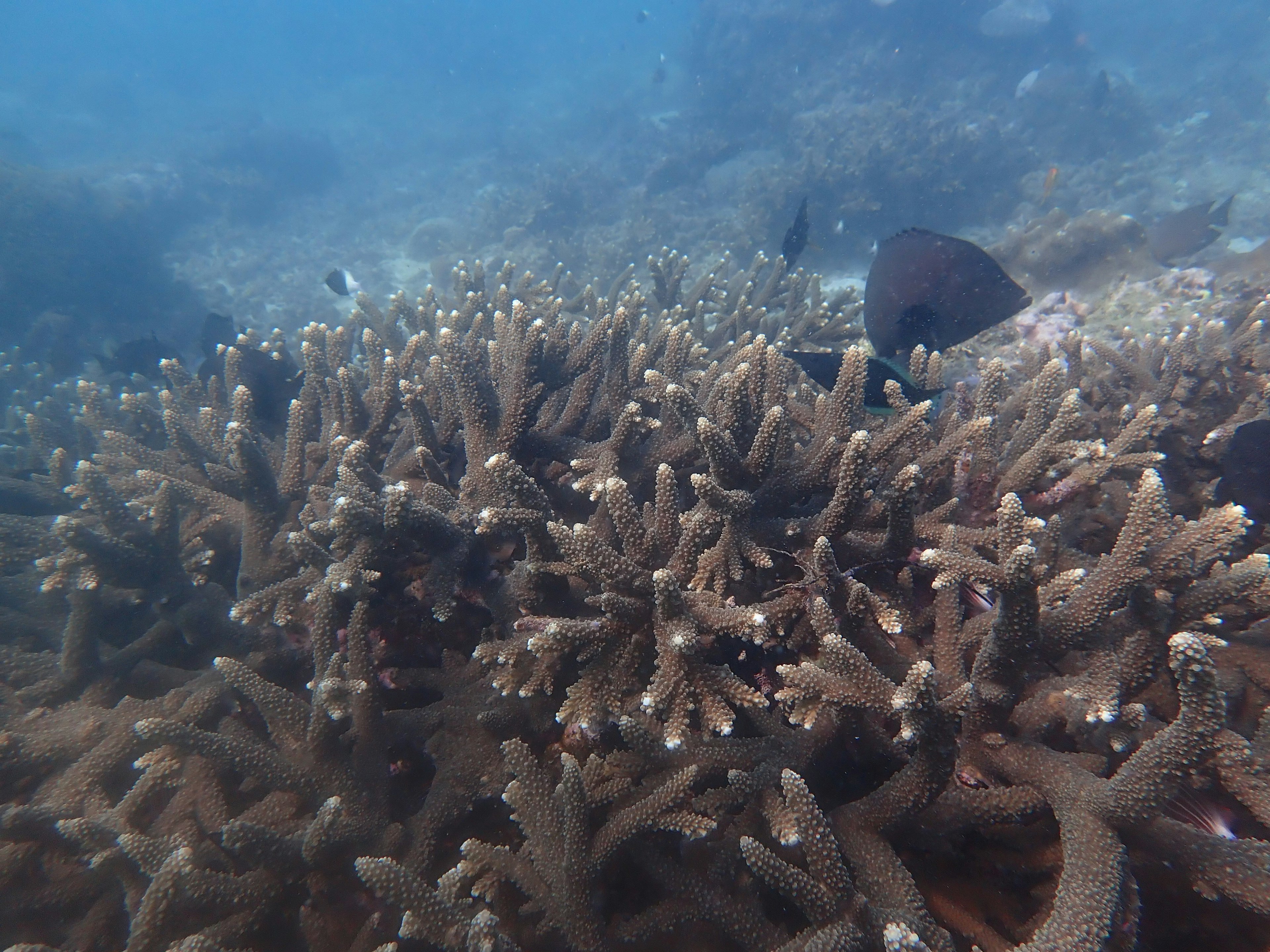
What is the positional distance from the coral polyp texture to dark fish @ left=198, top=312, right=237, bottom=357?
18.3 ft

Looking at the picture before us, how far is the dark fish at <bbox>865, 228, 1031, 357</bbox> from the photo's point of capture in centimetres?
413

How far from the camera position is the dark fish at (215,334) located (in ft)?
26.8

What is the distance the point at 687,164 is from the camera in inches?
819

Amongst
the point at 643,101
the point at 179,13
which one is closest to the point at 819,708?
the point at 643,101

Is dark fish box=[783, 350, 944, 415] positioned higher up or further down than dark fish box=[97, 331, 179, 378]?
further down

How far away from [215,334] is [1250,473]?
39.0 feet

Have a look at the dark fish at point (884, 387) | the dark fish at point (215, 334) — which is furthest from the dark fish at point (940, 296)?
the dark fish at point (215, 334)

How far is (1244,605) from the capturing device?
2.15 m

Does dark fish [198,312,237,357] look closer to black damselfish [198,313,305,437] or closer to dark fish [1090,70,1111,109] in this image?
black damselfish [198,313,305,437]

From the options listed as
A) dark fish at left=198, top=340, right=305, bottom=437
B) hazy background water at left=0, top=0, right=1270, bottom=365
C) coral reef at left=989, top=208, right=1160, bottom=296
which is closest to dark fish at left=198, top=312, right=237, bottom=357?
dark fish at left=198, top=340, right=305, bottom=437

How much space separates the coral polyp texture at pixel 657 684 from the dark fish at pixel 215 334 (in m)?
5.57

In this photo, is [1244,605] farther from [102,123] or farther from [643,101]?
[102,123]

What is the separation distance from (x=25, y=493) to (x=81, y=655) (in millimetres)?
3195

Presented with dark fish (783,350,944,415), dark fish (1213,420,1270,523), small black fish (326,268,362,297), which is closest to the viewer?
dark fish (1213,420,1270,523)
